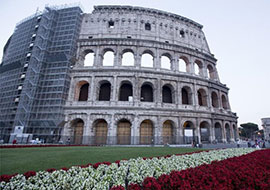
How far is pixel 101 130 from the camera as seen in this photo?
66.1 feet

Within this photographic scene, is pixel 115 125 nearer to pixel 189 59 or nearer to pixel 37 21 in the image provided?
pixel 189 59

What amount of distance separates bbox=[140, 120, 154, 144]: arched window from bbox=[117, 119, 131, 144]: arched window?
6.09 ft

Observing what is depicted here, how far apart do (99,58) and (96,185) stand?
21.8 metres

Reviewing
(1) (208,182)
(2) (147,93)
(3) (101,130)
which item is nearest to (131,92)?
(2) (147,93)

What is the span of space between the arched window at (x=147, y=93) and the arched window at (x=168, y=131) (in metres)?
4.49

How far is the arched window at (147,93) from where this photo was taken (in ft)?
73.9

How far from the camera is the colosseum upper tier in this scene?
1927cm

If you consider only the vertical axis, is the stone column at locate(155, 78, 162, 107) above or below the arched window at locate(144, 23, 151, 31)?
below

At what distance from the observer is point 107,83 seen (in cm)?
2258

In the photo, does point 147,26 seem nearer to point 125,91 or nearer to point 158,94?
point 125,91

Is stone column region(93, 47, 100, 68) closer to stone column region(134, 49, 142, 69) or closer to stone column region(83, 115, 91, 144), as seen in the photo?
stone column region(134, 49, 142, 69)

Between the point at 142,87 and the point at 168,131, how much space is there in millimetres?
8015

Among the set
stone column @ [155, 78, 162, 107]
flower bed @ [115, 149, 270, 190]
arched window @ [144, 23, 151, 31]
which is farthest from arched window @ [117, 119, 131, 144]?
arched window @ [144, 23, 151, 31]

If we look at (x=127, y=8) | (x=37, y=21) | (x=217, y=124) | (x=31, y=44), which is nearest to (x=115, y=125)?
(x=217, y=124)
